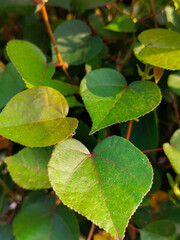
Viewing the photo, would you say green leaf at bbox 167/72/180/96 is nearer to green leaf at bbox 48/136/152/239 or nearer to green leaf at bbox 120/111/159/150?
green leaf at bbox 120/111/159/150

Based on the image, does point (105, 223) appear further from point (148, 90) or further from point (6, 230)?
point (6, 230)

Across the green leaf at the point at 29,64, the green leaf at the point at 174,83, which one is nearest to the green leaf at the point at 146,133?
the green leaf at the point at 174,83

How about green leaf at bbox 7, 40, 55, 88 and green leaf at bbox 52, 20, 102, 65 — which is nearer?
green leaf at bbox 7, 40, 55, 88

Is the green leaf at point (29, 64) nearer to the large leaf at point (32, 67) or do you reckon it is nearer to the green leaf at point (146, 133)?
the large leaf at point (32, 67)

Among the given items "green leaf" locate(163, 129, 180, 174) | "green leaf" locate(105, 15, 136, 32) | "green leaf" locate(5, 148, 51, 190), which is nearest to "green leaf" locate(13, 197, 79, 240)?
"green leaf" locate(5, 148, 51, 190)

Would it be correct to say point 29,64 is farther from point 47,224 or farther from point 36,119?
point 47,224

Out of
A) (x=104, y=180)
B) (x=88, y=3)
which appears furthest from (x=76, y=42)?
(x=104, y=180)
